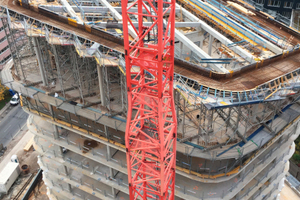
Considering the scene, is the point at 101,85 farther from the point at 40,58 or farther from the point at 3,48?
the point at 3,48

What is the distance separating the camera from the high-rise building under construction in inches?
1182

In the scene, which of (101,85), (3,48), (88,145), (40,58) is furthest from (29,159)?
(101,85)

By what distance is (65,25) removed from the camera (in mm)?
37469

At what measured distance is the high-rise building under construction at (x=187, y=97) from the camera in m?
30.0

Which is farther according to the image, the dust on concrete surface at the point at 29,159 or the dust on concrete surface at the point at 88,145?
the dust on concrete surface at the point at 29,159

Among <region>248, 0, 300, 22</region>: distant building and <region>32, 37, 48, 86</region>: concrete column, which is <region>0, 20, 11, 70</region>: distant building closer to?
<region>32, 37, 48, 86</region>: concrete column

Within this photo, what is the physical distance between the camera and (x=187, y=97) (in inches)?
1070

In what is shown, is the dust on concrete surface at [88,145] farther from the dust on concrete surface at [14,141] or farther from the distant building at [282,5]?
the distant building at [282,5]

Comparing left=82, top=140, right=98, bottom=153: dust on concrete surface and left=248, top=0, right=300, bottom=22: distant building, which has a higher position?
left=248, top=0, right=300, bottom=22: distant building

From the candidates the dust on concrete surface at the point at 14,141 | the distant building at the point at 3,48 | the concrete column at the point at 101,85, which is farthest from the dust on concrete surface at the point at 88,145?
the distant building at the point at 3,48

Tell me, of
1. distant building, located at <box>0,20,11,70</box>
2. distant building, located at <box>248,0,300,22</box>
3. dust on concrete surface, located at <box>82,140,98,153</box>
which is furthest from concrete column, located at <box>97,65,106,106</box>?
distant building, located at <box>0,20,11,70</box>

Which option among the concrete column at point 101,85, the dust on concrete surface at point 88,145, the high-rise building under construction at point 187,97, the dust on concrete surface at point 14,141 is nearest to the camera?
the high-rise building under construction at point 187,97

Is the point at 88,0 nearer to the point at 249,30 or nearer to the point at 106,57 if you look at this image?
the point at 106,57

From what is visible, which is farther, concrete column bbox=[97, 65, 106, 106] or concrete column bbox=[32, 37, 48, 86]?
concrete column bbox=[32, 37, 48, 86]
